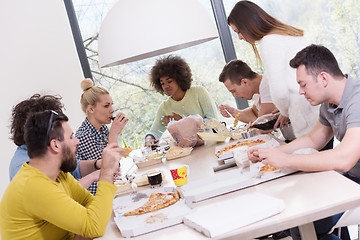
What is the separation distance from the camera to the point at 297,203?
54.2 inches

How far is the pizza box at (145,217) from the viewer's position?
145 centimetres

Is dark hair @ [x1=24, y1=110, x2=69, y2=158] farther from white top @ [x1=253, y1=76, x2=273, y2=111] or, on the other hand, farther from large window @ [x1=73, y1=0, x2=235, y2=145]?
large window @ [x1=73, y1=0, x2=235, y2=145]

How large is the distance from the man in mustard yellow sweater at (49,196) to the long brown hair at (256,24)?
3.81 feet

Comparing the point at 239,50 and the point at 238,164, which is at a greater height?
the point at 239,50

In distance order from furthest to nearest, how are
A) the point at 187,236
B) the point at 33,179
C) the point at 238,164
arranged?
the point at 238,164, the point at 33,179, the point at 187,236

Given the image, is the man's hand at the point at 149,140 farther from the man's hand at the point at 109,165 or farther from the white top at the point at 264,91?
the man's hand at the point at 109,165

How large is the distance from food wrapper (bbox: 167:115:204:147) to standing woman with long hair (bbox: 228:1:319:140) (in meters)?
0.59

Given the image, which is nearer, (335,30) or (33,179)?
(33,179)

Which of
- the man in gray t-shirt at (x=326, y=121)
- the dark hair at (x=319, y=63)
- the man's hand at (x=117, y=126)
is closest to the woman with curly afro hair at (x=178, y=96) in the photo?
the man's hand at (x=117, y=126)

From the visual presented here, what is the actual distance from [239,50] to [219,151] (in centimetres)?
255

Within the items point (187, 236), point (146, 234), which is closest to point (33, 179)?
point (146, 234)

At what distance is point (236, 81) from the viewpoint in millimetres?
3072

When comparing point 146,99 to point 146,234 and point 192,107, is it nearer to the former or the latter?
point 192,107

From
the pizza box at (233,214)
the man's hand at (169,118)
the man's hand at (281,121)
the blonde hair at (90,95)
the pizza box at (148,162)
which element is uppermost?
the blonde hair at (90,95)
